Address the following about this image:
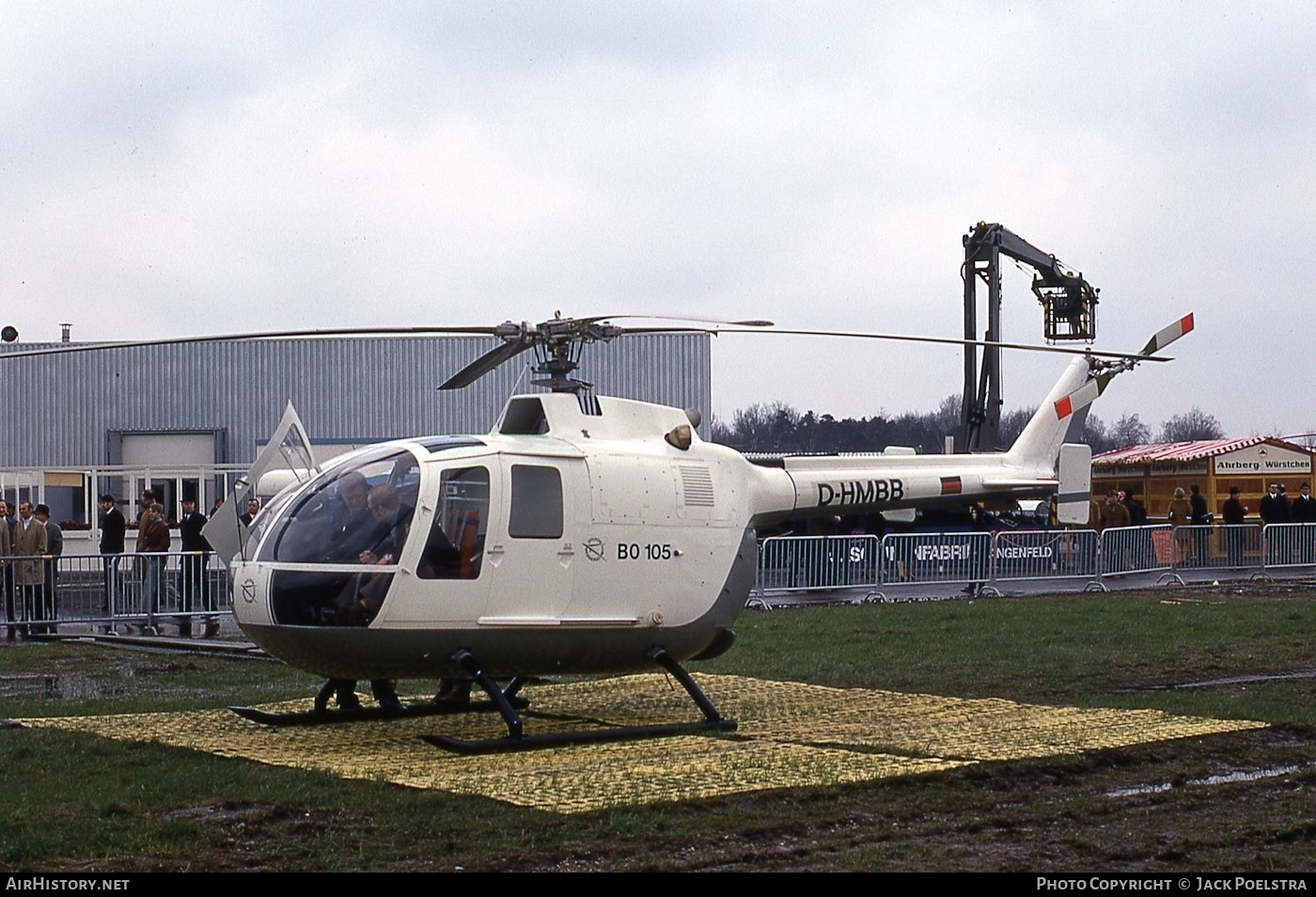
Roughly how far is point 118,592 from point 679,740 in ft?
38.7

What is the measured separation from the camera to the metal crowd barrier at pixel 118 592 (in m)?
19.3

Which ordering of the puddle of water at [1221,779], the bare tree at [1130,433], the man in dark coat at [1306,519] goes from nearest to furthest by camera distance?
the puddle of water at [1221,779], the man in dark coat at [1306,519], the bare tree at [1130,433]

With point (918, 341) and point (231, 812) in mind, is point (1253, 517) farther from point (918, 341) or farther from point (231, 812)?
point (231, 812)

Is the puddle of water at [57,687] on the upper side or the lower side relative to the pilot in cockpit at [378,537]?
lower

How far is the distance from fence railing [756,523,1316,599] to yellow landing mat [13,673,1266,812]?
33.7 ft

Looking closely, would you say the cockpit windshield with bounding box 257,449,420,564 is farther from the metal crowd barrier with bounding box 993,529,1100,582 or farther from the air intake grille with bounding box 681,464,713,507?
the metal crowd barrier with bounding box 993,529,1100,582

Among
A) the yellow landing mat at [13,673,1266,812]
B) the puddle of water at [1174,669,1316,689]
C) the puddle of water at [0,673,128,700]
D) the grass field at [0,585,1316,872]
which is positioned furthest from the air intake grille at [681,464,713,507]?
the puddle of water at [0,673,128,700]

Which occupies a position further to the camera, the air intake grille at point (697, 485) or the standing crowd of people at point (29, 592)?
the standing crowd of people at point (29, 592)

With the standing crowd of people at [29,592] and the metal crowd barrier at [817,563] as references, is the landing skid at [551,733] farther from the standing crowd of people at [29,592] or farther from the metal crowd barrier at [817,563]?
the metal crowd barrier at [817,563]

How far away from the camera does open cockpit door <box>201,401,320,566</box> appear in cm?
1304

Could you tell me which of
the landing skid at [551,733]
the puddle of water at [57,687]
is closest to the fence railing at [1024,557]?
the puddle of water at [57,687]

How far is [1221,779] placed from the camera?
9102 millimetres

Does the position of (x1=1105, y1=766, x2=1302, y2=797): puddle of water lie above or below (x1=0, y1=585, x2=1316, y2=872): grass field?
below

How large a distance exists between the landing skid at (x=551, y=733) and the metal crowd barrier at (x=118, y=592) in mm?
10093
